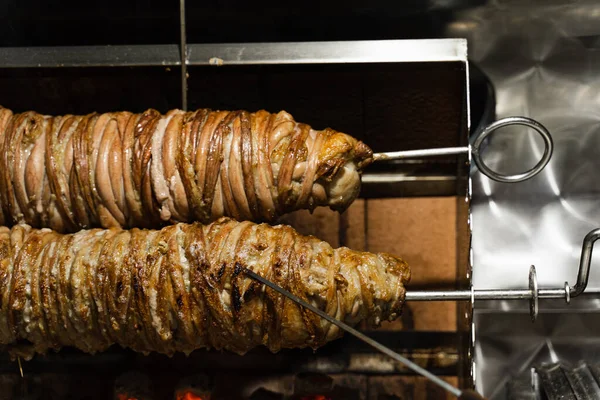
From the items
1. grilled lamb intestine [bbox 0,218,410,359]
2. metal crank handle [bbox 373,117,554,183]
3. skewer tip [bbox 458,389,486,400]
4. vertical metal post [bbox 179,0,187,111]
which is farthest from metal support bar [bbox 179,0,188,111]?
skewer tip [bbox 458,389,486,400]

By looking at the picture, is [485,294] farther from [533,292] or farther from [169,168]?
[169,168]

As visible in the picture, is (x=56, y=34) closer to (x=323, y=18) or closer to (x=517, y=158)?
(x=323, y=18)

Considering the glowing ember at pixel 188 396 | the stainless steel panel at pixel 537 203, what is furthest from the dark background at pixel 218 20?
the glowing ember at pixel 188 396

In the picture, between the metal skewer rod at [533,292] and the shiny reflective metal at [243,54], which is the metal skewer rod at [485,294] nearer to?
the metal skewer rod at [533,292]

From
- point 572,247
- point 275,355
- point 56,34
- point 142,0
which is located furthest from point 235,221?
point 572,247

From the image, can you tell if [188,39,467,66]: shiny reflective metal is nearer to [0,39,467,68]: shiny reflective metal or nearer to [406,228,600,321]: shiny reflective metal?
[0,39,467,68]: shiny reflective metal

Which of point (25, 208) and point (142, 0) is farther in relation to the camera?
point (142, 0)

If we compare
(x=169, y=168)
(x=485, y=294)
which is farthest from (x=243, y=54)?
(x=485, y=294)
